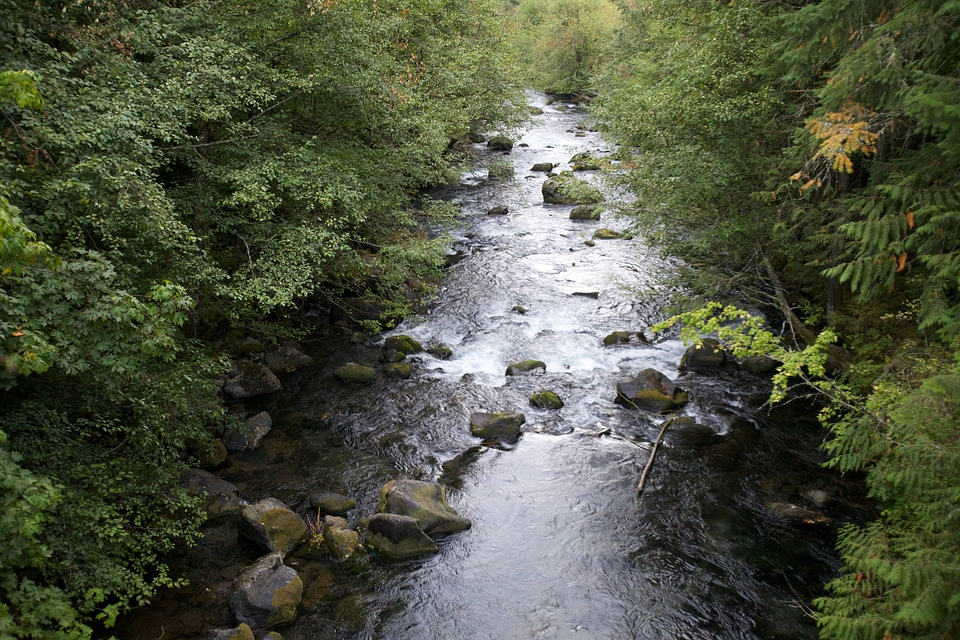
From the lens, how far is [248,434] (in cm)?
1116

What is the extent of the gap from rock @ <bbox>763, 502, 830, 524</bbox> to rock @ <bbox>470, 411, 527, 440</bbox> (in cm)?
478

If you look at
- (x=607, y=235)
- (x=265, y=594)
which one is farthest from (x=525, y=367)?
(x=607, y=235)

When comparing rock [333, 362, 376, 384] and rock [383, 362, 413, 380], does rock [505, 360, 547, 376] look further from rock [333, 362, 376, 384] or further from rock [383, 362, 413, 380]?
rock [333, 362, 376, 384]

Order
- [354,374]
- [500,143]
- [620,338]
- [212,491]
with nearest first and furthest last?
1. [212,491]
2. [354,374]
3. [620,338]
4. [500,143]

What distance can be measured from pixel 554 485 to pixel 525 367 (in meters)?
4.18

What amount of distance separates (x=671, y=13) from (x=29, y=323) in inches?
613

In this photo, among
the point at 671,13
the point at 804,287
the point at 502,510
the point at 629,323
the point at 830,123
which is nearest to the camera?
the point at 830,123

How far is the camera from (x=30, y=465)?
20.6ft

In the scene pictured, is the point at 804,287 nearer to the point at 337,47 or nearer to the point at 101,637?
the point at 337,47

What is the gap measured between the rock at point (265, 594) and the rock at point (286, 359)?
6.52 m

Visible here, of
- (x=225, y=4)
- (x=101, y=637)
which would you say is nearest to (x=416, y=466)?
(x=101, y=637)

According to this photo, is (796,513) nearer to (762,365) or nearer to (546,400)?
(762,365)

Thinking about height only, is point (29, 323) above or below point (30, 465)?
above

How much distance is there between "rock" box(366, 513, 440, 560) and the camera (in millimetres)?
8797
